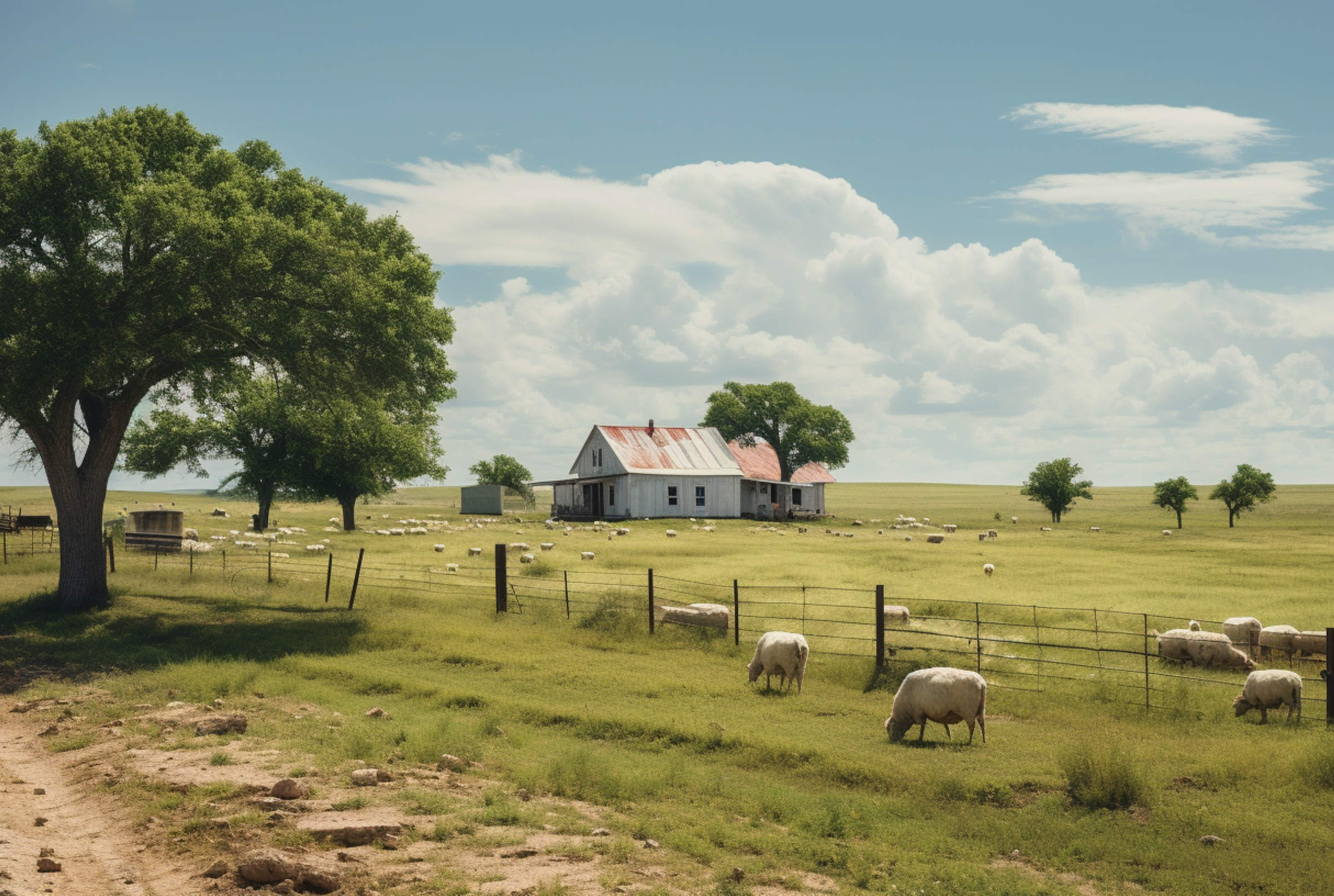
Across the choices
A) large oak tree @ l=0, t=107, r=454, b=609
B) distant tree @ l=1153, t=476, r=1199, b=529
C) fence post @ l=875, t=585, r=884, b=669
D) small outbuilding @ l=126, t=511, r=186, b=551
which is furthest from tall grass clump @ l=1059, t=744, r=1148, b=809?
distant tree @ l=1153, t=476, r=1199, b=529

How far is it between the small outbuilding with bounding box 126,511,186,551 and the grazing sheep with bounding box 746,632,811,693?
3209cm

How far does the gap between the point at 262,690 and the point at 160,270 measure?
38.8ft

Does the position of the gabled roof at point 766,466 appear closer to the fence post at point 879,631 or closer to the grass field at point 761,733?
the grass field at point 761,733

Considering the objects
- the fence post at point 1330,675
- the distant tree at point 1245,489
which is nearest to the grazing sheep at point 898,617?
the fence post at point 1330,675

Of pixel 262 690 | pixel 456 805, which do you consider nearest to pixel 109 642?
pixel 262 690

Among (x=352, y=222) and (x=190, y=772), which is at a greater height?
(x=352, y=222)

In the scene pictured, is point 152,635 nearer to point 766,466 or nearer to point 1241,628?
point 1241,628

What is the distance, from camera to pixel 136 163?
23828mm

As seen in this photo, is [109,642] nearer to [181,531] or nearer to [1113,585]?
[181,531]

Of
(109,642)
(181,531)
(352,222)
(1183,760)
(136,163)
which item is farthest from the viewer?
(181,531)

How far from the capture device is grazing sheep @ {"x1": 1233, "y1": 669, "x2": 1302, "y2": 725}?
14.5 m

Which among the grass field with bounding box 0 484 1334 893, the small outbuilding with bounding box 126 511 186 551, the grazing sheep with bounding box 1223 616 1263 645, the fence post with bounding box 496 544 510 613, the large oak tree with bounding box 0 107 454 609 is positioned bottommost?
the grass field with bounding box 0 484 1334 893

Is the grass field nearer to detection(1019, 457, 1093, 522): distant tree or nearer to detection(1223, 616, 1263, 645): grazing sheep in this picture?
detection(1223, 616, 1263, 645): grazing sheep

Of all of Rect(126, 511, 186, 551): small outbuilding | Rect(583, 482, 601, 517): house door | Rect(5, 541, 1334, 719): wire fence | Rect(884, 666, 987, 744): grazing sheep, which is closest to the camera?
Rect(884, 666, 987, 744): grazing sheep
